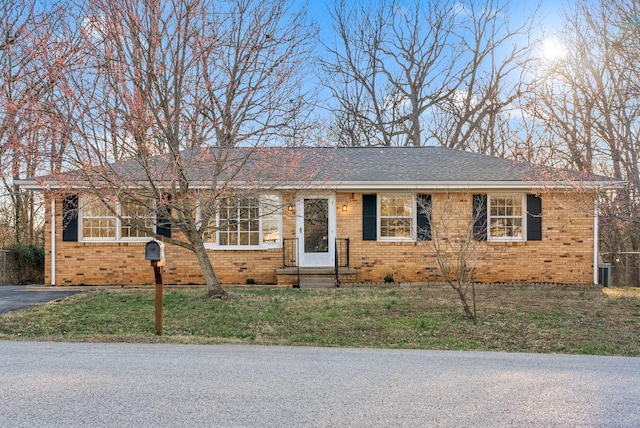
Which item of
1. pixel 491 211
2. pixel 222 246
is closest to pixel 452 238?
pixel 491 211

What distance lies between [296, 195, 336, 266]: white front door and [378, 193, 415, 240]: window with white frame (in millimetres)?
1385

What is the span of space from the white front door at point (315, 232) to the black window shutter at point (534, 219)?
16.7ft

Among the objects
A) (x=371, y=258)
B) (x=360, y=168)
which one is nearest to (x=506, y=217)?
(x=371, y=258)

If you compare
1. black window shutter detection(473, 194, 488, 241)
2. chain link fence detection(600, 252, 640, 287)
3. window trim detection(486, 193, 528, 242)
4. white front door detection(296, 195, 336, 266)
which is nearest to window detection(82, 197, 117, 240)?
white front door detection(296, 195, 336, 266)

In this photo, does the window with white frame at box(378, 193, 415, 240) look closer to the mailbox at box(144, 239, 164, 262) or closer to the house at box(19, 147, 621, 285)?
the house at box(19, 147, 621, 285)

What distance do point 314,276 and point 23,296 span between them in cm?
661

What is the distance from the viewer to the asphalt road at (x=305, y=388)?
152 inches

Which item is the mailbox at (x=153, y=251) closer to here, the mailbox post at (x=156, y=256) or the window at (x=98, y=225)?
the mailbox post at (x=156, y=256)

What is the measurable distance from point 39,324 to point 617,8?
1159 cm

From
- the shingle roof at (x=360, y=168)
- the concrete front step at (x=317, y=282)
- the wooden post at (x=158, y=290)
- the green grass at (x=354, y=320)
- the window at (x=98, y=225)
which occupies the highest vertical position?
the shingle roof at (x=360, y=168)

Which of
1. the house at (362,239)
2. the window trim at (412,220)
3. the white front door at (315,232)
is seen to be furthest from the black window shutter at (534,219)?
the white front door at (315,232)

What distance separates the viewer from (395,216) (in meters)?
13.2

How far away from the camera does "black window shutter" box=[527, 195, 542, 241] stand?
12961 millimetres

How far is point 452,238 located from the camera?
→ 1297cm
